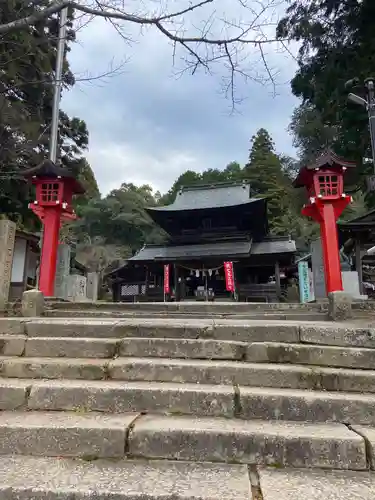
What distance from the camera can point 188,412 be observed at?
2143 millimetres

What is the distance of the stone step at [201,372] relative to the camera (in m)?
2.37

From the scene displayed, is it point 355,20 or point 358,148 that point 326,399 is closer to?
point 358,148

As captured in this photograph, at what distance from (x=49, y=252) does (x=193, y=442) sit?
593 cm

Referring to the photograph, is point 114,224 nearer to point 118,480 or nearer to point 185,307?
point 185,307

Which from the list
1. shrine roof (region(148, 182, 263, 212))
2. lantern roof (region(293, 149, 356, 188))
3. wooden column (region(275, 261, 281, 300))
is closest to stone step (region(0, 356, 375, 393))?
lantern roof (region(293, 149, 356, 188))

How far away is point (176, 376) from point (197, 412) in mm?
368

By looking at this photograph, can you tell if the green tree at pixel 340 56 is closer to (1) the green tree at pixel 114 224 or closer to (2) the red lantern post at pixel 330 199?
(2) the red lantern post at pixel 330 199

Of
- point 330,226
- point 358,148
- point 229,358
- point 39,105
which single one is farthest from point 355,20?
point 229,358

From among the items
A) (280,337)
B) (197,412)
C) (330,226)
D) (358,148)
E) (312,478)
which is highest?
(358,148)

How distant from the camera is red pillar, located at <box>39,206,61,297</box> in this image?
6.68 m

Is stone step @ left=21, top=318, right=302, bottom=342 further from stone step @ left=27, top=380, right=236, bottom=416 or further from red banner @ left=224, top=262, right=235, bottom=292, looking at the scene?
red banner @ left=224, top=262, right=235, bottom=292

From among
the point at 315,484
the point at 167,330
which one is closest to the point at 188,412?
the point at 315,484

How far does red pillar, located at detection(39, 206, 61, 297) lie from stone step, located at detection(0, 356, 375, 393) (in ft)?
13.9

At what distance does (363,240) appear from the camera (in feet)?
40.3
